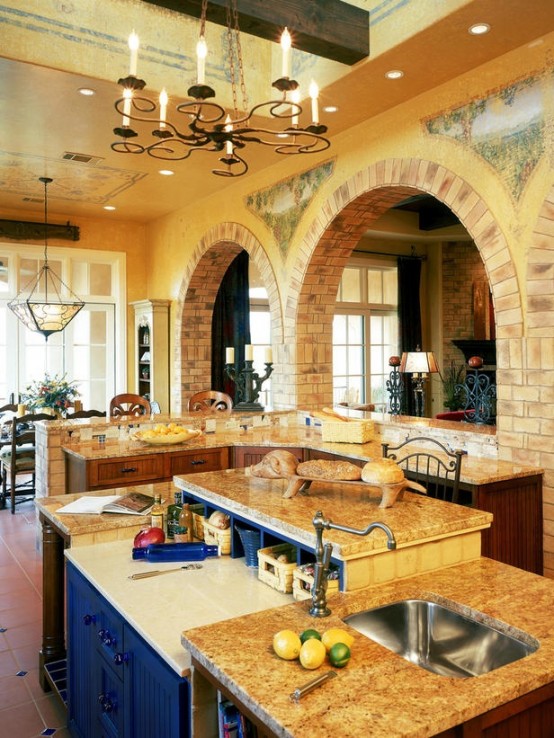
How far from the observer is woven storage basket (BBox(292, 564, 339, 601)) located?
184 centimetres

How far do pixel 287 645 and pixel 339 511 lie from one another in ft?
2.44

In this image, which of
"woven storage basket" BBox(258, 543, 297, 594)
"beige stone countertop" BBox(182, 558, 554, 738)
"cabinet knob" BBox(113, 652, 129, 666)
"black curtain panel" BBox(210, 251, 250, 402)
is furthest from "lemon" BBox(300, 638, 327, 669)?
"black curtain panel" BBox(210, 251, 250, 402)

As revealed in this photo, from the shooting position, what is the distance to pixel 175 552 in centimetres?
235

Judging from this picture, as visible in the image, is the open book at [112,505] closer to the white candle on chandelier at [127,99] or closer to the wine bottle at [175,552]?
the wine bottle at [175,552]

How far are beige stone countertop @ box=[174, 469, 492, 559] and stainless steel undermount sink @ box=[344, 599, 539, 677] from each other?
0.59 ft

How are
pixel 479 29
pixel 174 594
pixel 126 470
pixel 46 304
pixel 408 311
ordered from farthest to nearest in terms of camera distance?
pixel 408 311 < pixel 46 304 < pixel 126 470 < pixel 479 29 < pixel 174 594

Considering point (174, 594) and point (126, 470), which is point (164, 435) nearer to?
point (126, 470)

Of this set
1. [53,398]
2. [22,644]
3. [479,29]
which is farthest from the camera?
[53,398]

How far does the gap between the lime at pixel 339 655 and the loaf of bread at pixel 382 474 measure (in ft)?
2.73

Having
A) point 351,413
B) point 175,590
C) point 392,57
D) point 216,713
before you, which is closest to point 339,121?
point 392,57

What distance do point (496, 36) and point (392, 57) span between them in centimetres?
62

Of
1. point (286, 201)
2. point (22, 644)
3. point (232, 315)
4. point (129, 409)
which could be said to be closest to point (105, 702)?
point (22, 644)

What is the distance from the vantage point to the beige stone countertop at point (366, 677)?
3.95 feet

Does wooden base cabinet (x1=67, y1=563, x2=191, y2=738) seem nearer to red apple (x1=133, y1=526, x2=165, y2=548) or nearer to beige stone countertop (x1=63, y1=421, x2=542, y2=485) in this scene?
red apple (x1=133, y1=526, x2=165, y2=548)
